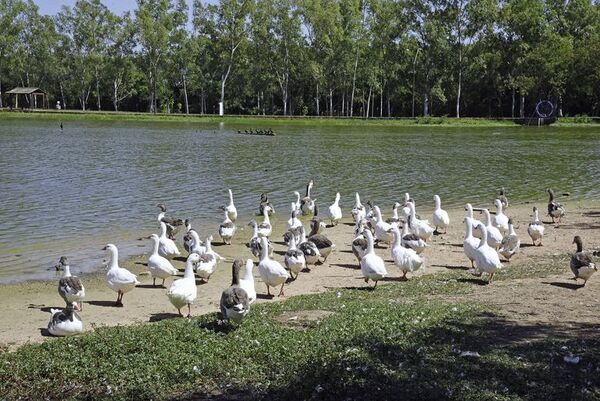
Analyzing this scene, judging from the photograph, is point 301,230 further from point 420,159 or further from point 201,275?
point 420,159

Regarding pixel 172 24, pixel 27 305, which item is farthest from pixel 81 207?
pixel 172 24

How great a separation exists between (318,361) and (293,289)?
19.2ft

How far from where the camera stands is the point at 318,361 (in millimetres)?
8445

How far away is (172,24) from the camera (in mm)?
104375

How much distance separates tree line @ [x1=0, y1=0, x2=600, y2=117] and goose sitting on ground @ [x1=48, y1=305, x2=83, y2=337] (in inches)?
3356

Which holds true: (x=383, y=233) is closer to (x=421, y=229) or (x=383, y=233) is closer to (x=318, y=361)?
(x=421, y=229)

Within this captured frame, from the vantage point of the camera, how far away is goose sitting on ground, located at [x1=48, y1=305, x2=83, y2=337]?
10.7 meters

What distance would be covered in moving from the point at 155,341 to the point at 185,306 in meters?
3.47

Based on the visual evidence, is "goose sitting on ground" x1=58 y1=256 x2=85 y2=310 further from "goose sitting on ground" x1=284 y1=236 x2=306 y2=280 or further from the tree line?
the tree line

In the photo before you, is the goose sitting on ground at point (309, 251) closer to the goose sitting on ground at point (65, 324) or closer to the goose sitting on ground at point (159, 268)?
the goose sitting on ground at point (159, 268)

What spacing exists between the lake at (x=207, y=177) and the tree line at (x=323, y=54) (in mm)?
35504

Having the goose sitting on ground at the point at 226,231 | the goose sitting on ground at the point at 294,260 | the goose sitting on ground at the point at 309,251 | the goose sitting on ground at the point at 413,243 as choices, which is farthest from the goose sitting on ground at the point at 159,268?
the goose sitting on ground at the point at 413,243

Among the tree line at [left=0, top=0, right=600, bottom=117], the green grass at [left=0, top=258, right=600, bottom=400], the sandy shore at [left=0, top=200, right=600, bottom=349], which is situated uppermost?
the tree line at [left=0, top=0, right=600, bottom=117]

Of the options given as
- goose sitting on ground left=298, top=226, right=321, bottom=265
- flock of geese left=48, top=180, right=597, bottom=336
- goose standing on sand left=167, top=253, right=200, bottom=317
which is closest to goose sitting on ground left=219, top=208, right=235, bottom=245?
flock of geese left=48, top=180, right=597, bottom=336
